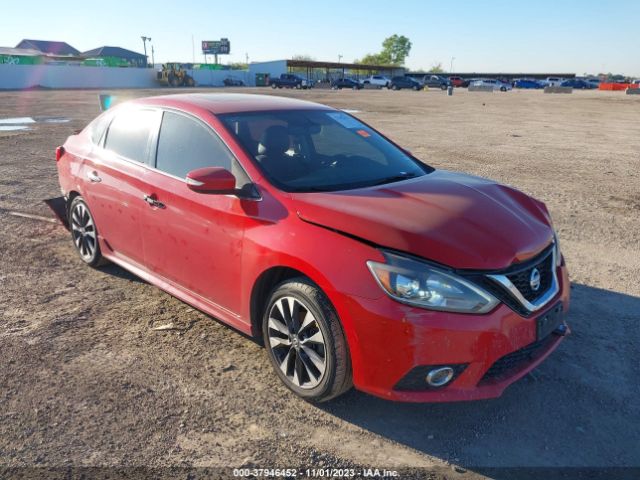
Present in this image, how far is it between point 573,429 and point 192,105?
3331mm

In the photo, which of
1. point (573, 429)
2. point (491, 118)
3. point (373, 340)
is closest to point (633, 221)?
point (573, 429)

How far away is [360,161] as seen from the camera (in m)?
3.96

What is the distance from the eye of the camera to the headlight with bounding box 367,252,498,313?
2629 millimetres

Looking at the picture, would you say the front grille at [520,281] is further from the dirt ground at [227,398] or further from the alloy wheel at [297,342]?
the alloy wheel at [297,342]

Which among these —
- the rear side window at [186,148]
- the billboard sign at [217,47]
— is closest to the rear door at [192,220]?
the rear side window at [186,148]

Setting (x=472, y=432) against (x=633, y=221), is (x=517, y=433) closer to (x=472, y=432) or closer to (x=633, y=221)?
(x=472, y=432)

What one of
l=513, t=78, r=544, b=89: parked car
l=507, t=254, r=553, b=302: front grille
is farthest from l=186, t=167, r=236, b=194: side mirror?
l=513, t=78, r=544, b=89: parked car

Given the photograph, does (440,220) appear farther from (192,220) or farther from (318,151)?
(192,220)

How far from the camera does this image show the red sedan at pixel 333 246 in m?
2.67

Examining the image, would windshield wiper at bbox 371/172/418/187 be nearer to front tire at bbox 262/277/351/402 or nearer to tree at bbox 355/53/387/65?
front tire at bbox 262/277/351/402

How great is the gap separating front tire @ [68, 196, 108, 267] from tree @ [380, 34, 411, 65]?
470ft

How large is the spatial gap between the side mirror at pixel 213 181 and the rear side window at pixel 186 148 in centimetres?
27

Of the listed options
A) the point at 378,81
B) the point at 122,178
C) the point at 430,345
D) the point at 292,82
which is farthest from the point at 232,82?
the point at 430,345

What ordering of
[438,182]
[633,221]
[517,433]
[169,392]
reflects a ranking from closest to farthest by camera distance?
[517,433]
[169,392]
[438,182]
[633,221]
